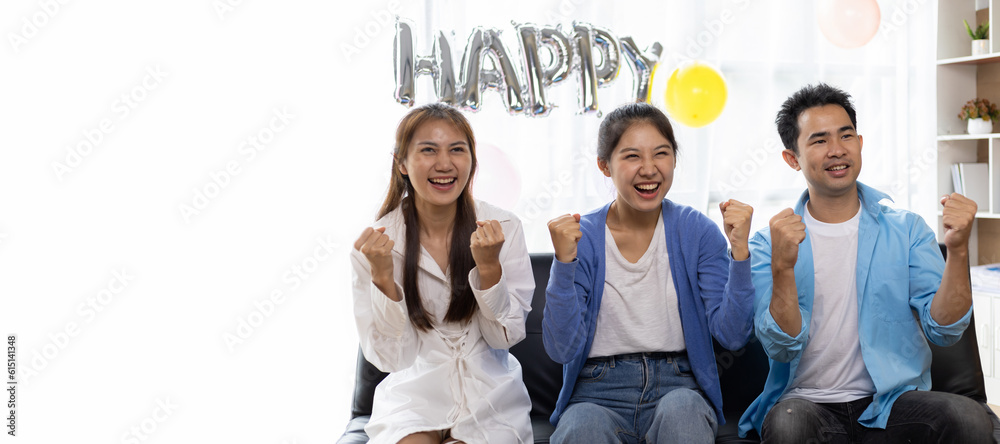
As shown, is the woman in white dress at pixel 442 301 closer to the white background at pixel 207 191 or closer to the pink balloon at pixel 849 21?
the white background at pixel 207 191

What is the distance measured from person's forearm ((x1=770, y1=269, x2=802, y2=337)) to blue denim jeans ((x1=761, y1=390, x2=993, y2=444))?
0.53 feet

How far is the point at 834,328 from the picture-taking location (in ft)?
5.49

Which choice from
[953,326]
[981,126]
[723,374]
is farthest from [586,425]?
[981,126]

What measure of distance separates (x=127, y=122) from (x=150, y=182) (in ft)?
0.70

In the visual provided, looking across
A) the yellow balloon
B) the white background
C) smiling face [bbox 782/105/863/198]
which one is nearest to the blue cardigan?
smiling face [bbox 782/105/863/198]

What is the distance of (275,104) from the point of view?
2.71 m

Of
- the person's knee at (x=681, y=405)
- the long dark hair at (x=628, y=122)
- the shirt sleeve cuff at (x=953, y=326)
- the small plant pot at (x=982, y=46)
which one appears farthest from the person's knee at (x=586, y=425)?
the small plant pot at (x=982, y=46)

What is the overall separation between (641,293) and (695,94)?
1.31 meters

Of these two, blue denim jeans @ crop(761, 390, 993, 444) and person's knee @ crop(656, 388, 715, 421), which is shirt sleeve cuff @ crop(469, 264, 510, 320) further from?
blue denim jeans @ crop(761, 390, 993, 444)

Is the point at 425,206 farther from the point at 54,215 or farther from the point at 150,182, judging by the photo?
the point at 54,215

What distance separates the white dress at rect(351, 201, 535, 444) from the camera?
161cm

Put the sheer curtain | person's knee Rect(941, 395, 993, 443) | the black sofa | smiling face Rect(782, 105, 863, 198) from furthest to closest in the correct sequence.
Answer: the sheer curtain → the black sofa → smiling face Rect(782, 105, 863, 198) → person's knee Rect(941, 395, 993, 443)

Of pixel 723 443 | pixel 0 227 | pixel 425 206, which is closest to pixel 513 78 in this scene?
pixel 425 206

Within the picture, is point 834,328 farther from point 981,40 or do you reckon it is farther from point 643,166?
point 981,40
